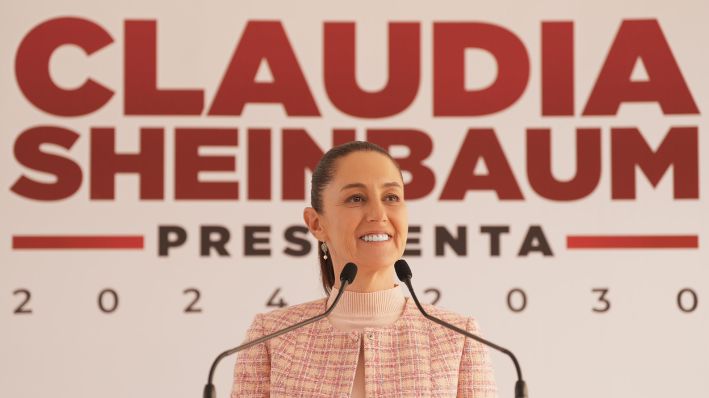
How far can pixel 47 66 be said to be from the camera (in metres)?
3.56

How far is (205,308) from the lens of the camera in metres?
3.47

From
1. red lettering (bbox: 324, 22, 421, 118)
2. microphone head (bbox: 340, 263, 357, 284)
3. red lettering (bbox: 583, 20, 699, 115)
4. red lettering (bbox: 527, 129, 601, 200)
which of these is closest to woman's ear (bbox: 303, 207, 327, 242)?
microphone head (bbox: 340, 263, 357, 284)

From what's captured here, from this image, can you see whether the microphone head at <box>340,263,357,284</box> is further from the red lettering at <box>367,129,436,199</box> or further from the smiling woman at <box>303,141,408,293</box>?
the red lettering at <box>367,129,436,199</box>

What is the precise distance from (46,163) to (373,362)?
1897 millimetres

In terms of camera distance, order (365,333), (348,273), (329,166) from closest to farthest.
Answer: (348,273) → (365,333) → (329,166)

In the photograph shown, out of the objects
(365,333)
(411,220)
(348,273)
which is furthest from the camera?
(411,220)

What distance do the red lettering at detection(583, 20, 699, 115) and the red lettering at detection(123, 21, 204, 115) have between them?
136cm

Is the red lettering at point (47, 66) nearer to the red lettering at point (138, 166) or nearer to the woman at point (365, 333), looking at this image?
the red lettering at point (138, 166)

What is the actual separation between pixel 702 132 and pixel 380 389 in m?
1.96

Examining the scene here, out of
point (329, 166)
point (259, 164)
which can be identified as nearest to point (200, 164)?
point (259, 164)

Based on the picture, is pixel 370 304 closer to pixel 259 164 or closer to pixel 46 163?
pixel 259 164

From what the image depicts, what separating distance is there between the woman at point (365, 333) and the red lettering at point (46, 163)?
63.6 inches

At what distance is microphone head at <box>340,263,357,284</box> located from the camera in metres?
1.94

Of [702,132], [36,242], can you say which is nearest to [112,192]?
[36,242]
